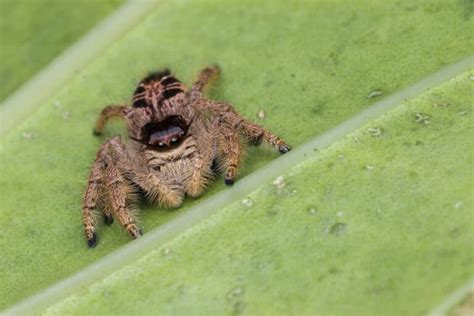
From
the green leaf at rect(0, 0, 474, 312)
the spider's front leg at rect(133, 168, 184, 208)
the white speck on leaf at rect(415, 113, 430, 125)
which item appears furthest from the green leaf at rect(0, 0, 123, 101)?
the white speck on leaf at rect(415, 113, 430, 125)

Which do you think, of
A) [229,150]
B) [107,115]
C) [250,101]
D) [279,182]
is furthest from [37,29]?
[279,182]

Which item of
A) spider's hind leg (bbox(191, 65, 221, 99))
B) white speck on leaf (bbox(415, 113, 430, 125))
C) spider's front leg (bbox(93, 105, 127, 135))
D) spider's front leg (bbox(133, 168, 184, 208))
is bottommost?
white speck on leaf (bbox(415, 113, 430, 125))

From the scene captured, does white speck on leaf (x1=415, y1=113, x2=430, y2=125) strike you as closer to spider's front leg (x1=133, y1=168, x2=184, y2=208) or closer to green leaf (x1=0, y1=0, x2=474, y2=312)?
green leaf (x1=0, y1=0, x2=474, y2=312)

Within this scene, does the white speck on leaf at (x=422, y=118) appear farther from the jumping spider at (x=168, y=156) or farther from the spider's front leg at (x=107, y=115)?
the spider's front leg at (x=107, y=115)

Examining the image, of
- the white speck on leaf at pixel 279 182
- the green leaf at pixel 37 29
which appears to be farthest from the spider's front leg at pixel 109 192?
the green leaf at pixel 37 29

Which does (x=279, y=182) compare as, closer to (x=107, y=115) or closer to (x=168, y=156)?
(x=168, y=156)

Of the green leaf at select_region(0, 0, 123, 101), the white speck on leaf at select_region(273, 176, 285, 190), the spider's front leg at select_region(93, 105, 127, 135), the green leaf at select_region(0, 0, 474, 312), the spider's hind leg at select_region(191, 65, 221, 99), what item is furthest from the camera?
the green leaf at select_region(0, 0, 123, 101)

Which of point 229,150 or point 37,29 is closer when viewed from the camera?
point 229,150
